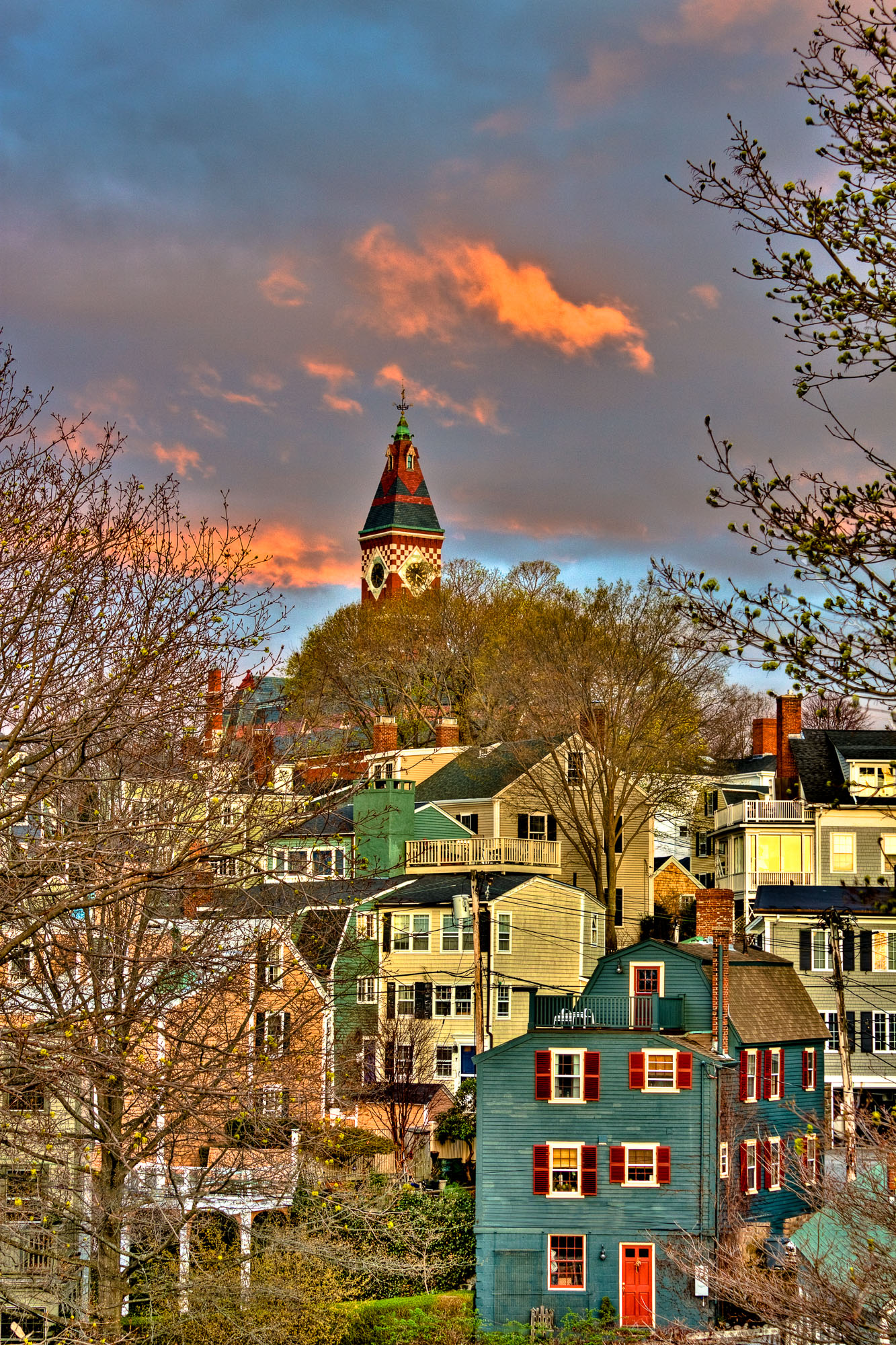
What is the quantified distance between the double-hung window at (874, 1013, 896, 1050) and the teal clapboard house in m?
14.8

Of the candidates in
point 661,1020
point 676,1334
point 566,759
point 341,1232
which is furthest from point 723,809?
point 676,1334

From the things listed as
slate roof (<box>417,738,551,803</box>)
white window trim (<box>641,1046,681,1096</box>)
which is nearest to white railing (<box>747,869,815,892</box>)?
slate roof (<box>417,738,551,803</box>)

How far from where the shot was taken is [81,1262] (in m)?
25.0

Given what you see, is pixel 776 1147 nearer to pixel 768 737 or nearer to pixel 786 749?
pixel 786 749

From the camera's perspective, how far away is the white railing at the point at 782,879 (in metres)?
55.6

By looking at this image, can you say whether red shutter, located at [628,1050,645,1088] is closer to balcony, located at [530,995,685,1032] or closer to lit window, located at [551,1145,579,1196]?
balcony, located at [530,995,685,1032]

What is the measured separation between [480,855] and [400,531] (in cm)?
6349

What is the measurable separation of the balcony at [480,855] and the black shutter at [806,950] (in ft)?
31.4

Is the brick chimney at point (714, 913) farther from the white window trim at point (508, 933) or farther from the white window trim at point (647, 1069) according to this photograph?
the white window trim at point (508, 933)

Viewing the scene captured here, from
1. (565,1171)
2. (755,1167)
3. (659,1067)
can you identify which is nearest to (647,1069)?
(659,1067)

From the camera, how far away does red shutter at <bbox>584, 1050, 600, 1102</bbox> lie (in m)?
35.9

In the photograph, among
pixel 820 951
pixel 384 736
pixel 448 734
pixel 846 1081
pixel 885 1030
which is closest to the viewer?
pixel 846 1081

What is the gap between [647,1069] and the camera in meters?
35.9

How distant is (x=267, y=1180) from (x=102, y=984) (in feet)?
26.3
